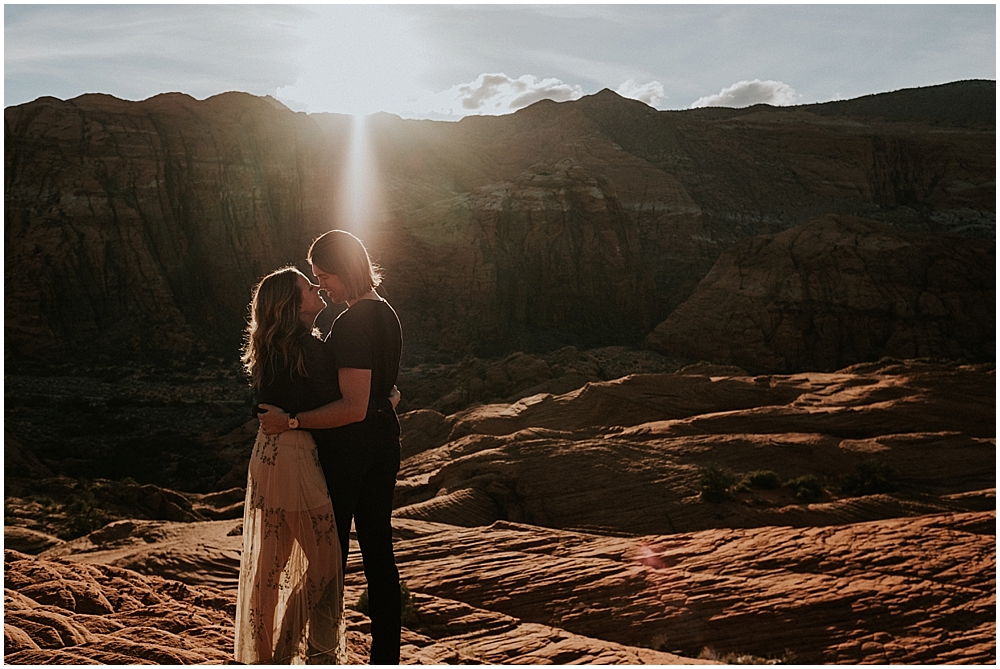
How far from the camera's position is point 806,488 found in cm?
1007

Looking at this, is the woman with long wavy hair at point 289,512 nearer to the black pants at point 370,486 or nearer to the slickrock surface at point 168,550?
the black pants at point 370,486

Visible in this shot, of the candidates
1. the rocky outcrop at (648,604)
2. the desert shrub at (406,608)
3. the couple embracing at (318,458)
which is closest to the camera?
the couple embracing at (318,458)

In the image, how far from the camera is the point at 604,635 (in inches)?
226

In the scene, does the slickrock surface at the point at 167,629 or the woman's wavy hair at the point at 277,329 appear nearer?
the woman's wavy hair at the point at 277,329

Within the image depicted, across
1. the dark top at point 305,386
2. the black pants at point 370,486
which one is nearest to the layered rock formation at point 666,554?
the black pants at point 370,486

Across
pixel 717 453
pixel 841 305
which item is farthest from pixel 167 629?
pixel 841 305

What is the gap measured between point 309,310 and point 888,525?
584 centimetres

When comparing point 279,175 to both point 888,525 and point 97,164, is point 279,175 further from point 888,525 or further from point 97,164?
point 888,525

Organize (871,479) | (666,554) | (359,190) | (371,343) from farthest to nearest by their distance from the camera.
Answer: (359,190) < (871,479) < (666,554) < (371,343)

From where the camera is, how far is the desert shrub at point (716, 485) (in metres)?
10.1

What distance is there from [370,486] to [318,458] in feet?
0.97

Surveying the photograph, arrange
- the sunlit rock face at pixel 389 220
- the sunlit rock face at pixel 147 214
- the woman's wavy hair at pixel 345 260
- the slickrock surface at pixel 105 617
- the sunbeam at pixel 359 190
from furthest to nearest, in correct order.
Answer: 1. the sunbeam at pixel 359 190
2. the sunlit rock face at pixel 389 220
3. the sunlit rock face at pixel 147 214
4. the slickrock surface at pixel 105 617
5. the woman's wavy hair at pixel 345 260

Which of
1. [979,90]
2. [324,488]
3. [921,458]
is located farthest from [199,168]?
[979,90]

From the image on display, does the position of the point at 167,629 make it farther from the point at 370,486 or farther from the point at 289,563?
the point at 370,486
